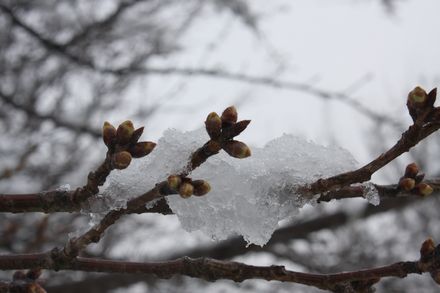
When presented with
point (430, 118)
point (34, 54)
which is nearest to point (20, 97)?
point (34, 54)

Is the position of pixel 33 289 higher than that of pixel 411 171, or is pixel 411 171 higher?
pixel 411 171

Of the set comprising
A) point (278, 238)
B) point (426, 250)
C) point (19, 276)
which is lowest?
point (426, 250)

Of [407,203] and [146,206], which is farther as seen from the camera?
[407,203]

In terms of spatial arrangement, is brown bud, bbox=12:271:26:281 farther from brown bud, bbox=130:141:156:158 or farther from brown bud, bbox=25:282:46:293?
brown bud, bbox=130:141:156:158

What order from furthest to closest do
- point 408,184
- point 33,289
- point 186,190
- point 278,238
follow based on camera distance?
point 278,238 < point 33,289 < point 408,184 < point 186,190

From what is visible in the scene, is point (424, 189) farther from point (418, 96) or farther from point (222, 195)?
point (222, 195)

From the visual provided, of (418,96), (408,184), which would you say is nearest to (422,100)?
(418,96)

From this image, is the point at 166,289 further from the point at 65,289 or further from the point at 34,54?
the point at 34,54

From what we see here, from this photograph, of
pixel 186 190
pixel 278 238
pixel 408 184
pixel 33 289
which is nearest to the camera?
pixel 186 190
